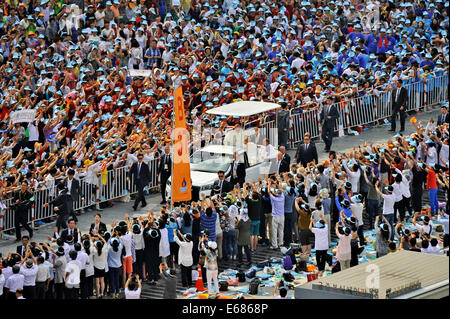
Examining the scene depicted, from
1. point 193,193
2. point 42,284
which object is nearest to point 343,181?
point 193,193

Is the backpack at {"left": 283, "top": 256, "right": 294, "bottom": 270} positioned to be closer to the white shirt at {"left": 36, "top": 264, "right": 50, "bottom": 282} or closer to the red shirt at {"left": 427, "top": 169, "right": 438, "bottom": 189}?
the red shirt at {"left": 427, "top": 169, "right": 438, "bottom": 189}

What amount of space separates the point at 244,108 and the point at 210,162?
2.67 m

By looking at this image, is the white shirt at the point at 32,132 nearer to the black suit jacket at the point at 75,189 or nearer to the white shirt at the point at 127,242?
the black suit jacket at the point at 75,189

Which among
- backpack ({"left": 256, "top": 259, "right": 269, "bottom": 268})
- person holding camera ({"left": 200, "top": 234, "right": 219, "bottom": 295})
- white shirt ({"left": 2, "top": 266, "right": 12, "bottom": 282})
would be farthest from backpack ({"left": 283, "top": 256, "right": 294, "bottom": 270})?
white shirt ({"left": 2, "top": 266, "right": 12, "bottom": 282})

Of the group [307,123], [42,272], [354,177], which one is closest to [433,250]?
[354,177]

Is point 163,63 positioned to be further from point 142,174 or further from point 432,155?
point 432,155

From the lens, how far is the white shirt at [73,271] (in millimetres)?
25766

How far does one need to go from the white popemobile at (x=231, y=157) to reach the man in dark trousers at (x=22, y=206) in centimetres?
373

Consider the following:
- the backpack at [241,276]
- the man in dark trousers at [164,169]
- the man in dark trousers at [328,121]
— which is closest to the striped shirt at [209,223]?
the backpack at [241,276]

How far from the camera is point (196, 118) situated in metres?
34.3

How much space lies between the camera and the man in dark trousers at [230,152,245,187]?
3172 cm

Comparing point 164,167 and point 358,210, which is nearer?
point 358,210

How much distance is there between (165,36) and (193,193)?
1036 cm
